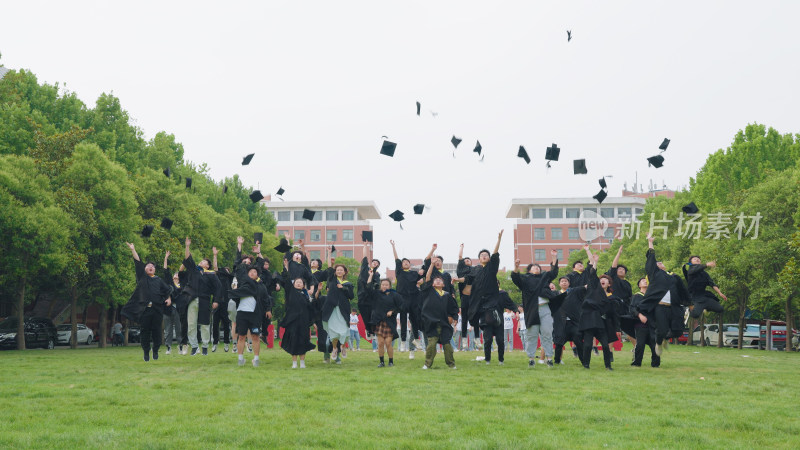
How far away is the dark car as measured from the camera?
96.9 feet

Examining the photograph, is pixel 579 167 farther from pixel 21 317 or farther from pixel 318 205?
pixel 318 205

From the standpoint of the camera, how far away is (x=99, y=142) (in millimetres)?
33219

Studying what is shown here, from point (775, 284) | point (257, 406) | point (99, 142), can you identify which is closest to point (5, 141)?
point (99, 142)

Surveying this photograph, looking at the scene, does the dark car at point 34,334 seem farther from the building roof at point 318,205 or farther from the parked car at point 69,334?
the building roof at point 318,205

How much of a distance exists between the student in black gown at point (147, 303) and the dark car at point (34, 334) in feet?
56.1

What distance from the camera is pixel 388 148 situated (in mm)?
17250

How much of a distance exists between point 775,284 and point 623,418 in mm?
28606

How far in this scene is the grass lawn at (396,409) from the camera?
6.31m

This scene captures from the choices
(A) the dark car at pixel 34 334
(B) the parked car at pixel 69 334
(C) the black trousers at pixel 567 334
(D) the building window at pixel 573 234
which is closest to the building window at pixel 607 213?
(D) the building window at pixel 573 234

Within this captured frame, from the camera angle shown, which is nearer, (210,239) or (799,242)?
(799,242)

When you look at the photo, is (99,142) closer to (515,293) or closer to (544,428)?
(544,428)

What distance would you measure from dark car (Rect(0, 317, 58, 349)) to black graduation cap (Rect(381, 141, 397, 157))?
2023cm

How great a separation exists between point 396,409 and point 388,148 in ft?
33.0

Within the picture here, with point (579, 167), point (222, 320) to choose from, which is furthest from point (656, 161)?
point (222, 320)
